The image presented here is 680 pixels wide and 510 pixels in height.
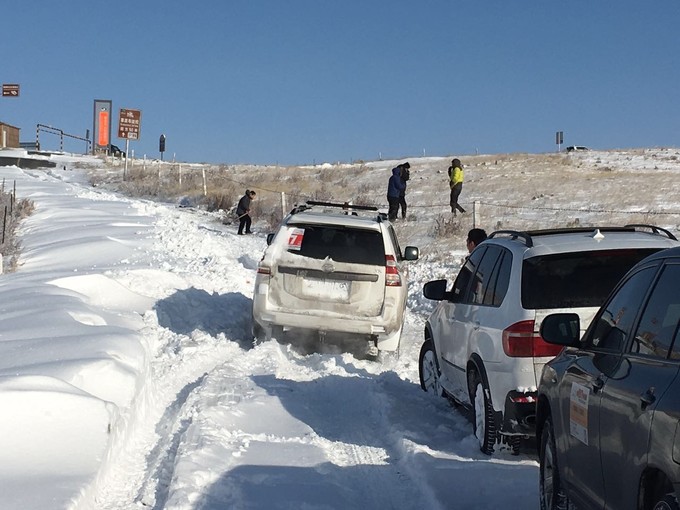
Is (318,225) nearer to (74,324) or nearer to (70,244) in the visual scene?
(74,324)

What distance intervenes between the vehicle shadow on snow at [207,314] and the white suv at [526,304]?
16.1 ft

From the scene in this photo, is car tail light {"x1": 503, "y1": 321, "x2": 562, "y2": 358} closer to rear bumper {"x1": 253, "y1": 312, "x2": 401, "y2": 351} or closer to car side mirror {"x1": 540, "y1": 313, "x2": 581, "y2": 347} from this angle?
car side mirror {"x1": 540, "y1": 313, "x2": 581, "y2": 347}

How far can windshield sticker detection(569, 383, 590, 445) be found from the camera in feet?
14.1

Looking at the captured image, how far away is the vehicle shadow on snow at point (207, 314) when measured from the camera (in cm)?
1195

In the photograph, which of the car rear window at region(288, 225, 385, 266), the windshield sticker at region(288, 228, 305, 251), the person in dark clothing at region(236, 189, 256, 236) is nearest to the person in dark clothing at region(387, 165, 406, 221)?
the person in dark clothing at region(236, 189, 256, 236)

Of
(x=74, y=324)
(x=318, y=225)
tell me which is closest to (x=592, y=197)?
(x=318, y=225)

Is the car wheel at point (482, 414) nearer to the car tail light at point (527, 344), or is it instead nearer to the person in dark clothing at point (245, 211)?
the car tail light at point (527, 344)

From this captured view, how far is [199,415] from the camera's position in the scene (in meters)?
7.31

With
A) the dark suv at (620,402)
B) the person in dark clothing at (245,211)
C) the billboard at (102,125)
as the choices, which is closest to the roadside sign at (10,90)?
the billboard at (102,125)

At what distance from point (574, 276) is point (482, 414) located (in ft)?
4.10

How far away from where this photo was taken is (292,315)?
33.3 ft

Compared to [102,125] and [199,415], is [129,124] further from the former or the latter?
[199,415]

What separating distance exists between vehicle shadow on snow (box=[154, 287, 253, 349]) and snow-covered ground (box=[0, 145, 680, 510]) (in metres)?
0.03

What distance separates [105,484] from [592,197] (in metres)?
25.7
